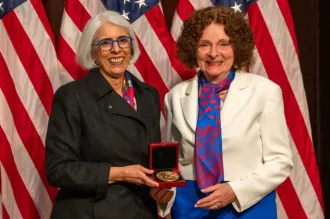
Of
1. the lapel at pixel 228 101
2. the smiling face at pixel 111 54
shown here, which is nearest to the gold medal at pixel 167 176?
the lapel at pixel 228 101

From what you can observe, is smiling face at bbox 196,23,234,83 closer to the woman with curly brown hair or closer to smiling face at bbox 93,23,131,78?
the woman with curly brown hair

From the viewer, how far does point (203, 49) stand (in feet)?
5.92

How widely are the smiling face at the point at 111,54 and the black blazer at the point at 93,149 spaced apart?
0.04 metres

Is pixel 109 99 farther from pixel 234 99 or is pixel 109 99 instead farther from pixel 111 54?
pixel 234 99

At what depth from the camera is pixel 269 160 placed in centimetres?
173

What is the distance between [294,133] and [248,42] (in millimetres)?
685

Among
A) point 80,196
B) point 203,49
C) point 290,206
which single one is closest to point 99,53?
point 203,49

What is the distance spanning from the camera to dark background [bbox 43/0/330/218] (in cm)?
259

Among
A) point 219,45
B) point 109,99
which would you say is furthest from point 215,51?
point 109,99

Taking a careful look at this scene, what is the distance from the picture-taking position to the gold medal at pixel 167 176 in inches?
60.2

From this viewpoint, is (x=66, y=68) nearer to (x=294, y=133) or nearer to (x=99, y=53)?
(x=99, y=53)

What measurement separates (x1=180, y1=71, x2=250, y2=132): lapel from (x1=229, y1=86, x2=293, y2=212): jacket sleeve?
0.31ft

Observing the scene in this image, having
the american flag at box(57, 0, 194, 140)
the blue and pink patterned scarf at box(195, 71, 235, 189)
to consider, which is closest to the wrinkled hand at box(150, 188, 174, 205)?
the blue and pink patterned scarf at box(195, 71, 235, 189)

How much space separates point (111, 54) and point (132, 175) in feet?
1.46
